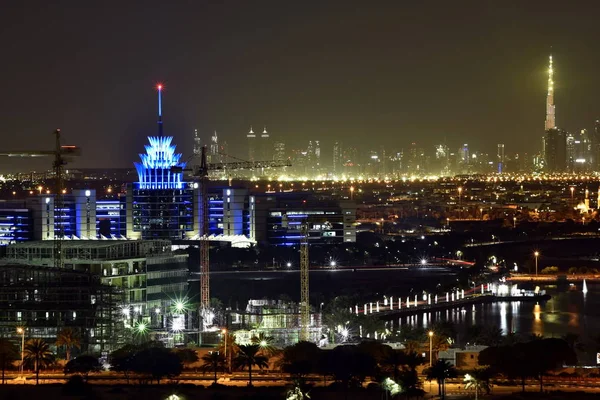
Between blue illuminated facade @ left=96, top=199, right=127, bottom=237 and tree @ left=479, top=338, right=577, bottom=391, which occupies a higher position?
blue illuminated facade @ left=96, top=199, right=127, bottom=237

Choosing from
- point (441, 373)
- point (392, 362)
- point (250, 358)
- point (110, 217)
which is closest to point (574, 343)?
point (392, 362)

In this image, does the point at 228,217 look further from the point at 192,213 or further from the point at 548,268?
the point at 548,268

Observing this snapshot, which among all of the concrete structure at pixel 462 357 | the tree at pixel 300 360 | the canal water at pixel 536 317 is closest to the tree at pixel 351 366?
the tree at pixel 300 360

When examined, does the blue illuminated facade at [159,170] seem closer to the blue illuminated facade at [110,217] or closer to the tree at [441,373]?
the blue illuminated facade at [110,217]

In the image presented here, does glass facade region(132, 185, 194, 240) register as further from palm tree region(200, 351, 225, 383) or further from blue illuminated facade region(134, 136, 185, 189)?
palm tree region(200, 351, 225, 383)

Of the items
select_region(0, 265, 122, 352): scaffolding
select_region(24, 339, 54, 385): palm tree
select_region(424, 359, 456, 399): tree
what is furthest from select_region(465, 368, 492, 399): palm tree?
select_region(0, 265, 122, 352): scaffolding

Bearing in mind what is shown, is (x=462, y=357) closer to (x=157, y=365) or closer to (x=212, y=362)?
(x=212, y=362)
